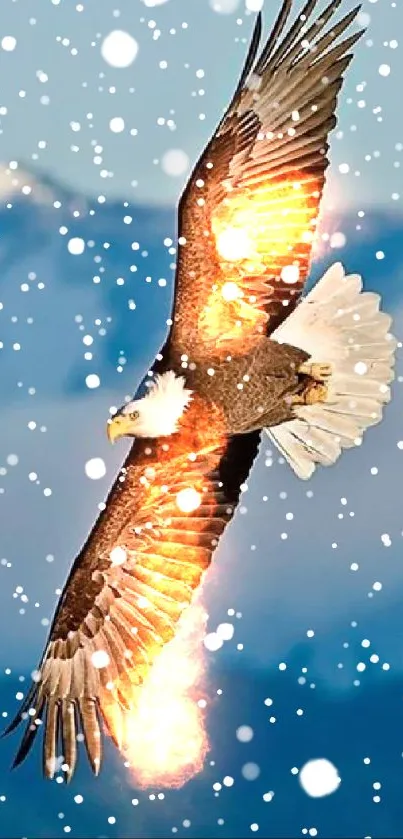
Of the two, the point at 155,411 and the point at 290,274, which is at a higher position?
the point at 290,274

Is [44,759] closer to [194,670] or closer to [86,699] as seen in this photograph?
[86,699]

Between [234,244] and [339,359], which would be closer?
[234,244]

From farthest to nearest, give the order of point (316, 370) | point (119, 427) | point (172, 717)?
1. point (172, 717)
2. point (316, 370)
3. point (119, 427)

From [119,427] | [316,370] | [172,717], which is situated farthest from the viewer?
[172,717]

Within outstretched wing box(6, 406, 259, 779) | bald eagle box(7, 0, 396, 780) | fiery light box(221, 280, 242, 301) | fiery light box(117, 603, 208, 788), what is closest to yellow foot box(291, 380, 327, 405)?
bald eagle box(7, 0, 396, 780)

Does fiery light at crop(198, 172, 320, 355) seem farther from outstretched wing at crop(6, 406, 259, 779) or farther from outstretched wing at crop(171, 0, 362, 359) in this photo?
outstretched wing at crop(6, 406, 259, 779)

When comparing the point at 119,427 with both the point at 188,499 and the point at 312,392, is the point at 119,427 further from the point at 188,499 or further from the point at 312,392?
the point at 312,392

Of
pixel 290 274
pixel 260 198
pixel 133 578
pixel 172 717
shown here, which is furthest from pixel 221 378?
pixel 172 717
